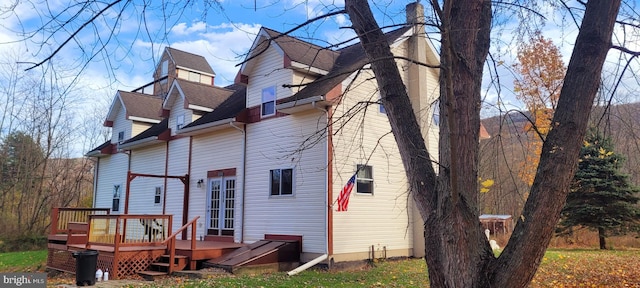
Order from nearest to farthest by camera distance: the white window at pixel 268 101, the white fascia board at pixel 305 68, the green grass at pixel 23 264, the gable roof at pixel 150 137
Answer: the white fascia board at pixel 305 68, the white window at pixel 268 101, the green grass at pixel 23 264, the gable roof at pixel 150 137

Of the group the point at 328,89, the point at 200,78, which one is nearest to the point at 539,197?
the point at 328,89

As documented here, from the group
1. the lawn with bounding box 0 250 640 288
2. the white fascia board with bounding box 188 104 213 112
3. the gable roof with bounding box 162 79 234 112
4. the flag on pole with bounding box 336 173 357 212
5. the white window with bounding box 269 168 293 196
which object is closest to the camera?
the lawn with bounding box 0 250 640 288

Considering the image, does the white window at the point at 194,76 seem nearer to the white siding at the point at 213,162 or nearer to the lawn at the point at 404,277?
the white siding at the point at 213,162

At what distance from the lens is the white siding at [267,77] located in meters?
13.5

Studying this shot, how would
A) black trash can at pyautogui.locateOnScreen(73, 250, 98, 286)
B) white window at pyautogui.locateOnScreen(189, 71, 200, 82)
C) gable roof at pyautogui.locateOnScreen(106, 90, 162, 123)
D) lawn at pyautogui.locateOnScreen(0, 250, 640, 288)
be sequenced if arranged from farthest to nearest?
white window at pyautogui.locateOnScreen(189, 71, 200, 82) → gable roof at pyautogui.locateOnScreen(106, 90, 162, 123) → black trash can at pyautogui.locateOnScreen(73, 250, 98, 286) → lawn at pyautogui.locateOnScreen(0, 250, 640, 288)

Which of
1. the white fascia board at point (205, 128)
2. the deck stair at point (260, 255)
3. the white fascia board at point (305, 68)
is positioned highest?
the white fascia board at point (305, 68)

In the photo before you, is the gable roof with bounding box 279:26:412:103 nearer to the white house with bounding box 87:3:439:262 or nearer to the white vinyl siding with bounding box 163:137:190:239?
the white house with bounding box 87:3:439:262

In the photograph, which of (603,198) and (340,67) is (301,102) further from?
(603,198)

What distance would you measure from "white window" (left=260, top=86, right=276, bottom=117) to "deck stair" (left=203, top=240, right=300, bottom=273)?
157 inches

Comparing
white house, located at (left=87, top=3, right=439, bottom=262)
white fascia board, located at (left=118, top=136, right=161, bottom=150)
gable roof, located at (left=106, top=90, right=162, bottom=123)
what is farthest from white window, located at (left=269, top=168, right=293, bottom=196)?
A: gable roof, located at (left=106, top=90, right=162, bottom=123)

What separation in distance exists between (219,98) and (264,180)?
588cm

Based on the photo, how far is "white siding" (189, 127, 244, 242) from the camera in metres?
14.4

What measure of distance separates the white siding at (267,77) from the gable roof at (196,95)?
9.48 feet

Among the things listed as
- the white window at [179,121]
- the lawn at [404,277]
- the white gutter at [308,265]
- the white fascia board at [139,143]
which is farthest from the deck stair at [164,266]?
the white fascia board at [139,143]
